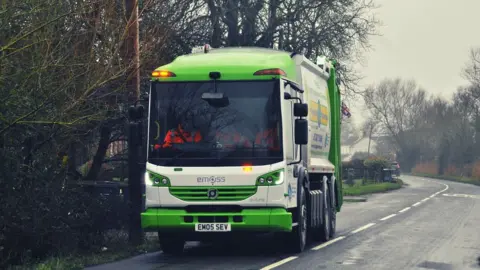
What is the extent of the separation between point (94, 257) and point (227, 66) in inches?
137

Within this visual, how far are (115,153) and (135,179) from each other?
343 inches

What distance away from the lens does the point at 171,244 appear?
14.3 metres

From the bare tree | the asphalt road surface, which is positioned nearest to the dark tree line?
the bare tree

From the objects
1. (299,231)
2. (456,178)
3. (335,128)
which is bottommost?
(299,231)

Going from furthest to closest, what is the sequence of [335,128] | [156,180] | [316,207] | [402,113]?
[402,113] < [335,128] < [316,207] < [156,180]

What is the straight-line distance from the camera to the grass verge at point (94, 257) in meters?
11.8

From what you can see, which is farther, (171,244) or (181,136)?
(171,244)

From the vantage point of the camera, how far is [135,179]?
15180mm

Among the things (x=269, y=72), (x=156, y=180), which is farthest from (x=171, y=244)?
(x=269, y=72)

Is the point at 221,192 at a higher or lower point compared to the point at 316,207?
higher

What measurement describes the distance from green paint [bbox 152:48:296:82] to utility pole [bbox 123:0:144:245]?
0.63 meters

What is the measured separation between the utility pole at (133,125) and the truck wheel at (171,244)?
101 centimetres

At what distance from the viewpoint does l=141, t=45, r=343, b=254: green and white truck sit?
13.1 metres

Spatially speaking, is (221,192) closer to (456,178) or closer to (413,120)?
(456,178)
